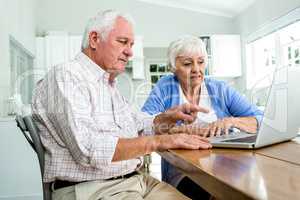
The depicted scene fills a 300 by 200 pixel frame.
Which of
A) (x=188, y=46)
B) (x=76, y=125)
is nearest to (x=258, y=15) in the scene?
(x=188, y=46)

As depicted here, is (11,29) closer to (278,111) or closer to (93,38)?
(93,38)

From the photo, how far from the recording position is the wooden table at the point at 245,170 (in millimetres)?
541

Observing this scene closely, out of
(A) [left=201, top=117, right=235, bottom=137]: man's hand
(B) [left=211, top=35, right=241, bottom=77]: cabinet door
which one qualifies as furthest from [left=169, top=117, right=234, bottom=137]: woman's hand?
(B) [left=211, top=35, right=241, bottom=77]: cabinet door

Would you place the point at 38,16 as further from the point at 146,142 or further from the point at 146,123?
the point at 146,142

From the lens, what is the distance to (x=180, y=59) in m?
2.02

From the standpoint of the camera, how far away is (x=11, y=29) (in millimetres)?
3604

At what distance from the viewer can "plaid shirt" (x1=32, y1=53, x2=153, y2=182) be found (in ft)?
3.50

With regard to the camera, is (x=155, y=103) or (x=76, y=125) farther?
(x=155, y=103)

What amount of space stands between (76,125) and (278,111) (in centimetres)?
65

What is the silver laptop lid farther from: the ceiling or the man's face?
the ceiling

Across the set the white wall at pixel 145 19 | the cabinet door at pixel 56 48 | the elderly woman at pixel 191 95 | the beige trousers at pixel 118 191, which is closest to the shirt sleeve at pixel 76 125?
the beige trousers at pixel 118 191

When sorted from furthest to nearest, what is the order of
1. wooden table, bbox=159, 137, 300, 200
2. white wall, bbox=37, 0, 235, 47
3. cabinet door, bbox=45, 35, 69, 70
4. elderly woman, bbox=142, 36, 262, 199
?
1. white wall, bbox=37, 0, 235, 47
2. cabinet door, bbox=45, 35, 69, 70
3. elderly woman, bbox=142, 36, 262, 199
4. wooden table, bbox=159, 137, 300, 200

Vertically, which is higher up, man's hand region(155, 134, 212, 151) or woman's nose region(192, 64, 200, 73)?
woman's nose region(192, 64, 200, 73)

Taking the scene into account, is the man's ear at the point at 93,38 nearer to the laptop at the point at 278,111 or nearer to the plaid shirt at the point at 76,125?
the plaid shirt at the point at 76,125
